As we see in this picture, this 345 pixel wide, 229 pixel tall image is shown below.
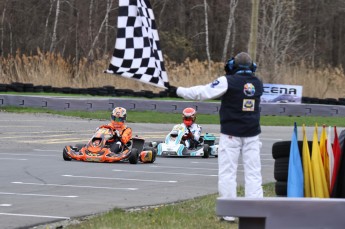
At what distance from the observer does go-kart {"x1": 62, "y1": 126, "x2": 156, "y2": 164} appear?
16.2 meters

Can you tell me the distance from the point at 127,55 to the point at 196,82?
24.6 metres

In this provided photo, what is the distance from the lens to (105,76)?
34656 millimetres

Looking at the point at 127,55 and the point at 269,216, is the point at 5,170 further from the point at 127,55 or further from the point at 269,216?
the point at 269,216

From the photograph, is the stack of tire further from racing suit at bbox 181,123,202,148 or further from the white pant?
racing suit at bbox 181,123,202,148

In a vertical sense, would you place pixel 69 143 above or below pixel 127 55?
below

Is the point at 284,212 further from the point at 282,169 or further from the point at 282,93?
the point at 282,93

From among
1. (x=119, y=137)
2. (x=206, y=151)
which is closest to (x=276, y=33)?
(x=206, y=151)

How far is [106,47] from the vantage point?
4650 cm

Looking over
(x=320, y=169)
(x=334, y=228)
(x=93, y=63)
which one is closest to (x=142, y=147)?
(x=320, y=169)

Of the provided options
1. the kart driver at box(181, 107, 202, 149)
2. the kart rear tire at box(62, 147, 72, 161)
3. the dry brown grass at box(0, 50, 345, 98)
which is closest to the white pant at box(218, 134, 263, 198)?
the kart rear tire at box(62, 147, 72, 161)

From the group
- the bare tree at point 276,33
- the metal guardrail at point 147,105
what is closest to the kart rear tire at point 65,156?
the metal guardrail at point 147,105

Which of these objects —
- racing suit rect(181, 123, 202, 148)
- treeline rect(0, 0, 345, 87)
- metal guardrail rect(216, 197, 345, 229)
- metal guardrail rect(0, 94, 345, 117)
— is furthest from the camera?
treeline rect(0, 0, 345, 87)

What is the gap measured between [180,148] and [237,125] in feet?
29.9

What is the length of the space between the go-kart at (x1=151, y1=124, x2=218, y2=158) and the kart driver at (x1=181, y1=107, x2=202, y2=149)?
56 mm
